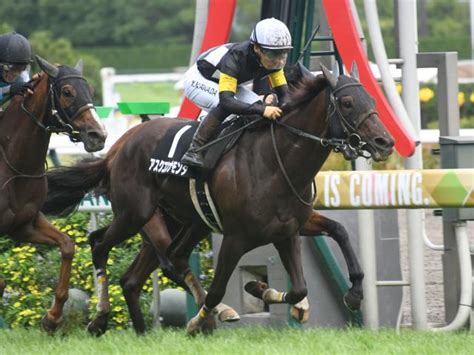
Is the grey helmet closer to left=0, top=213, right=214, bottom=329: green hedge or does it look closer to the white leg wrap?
left=0, top=213, right=214, bottom=329: green hedge

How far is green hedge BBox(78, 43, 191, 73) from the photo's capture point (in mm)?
39312

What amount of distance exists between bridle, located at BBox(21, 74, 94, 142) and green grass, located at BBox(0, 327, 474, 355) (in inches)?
48.8

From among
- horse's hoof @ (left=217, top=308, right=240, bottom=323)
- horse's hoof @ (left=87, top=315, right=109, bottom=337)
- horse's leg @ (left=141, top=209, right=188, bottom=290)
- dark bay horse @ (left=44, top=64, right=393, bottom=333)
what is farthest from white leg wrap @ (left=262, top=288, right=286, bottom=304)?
horse's hoof @ (left=87, top=315, right=109, bottom=337)

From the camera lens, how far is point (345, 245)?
301 inches

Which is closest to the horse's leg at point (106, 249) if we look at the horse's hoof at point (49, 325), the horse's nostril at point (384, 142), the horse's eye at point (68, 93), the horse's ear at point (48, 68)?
the horse's hoof at point (49, 325)

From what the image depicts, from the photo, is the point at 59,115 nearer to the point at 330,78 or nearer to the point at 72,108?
the point at 72,108

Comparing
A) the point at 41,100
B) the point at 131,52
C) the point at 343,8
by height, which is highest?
the point at 131,52

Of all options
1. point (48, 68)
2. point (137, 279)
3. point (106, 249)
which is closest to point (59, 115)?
point (48, 68)

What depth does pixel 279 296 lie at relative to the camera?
749 centimetres

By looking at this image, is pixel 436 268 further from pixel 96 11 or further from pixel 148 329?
pixel 96 11

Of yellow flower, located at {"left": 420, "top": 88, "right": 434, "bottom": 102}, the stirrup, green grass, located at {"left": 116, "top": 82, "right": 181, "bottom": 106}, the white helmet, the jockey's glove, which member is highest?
green grass, located at {"left": 116, "top": 82, "right": 181, "bottom": 106}

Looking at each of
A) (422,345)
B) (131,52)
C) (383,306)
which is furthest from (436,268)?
(131,52)

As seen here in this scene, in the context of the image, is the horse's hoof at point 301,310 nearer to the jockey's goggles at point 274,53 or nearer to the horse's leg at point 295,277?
the horse's leg at point 295,277

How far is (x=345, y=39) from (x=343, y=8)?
7.8 inches
